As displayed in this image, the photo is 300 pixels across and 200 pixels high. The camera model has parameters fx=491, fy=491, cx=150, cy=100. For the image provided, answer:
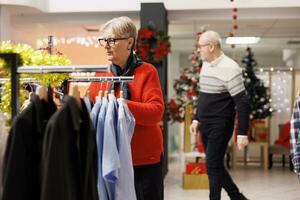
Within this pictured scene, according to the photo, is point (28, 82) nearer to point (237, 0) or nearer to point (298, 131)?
point (298, 131)

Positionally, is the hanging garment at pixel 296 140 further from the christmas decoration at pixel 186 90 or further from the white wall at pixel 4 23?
the white wall at pixel 4 23

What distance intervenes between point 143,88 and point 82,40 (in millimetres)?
7419

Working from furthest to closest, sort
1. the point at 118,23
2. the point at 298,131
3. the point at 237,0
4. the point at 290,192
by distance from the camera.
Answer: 1. the point at 237,0
2. the point at 290,192
3. the point at 298,131
4. the point at 118,23

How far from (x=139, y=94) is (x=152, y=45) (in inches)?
187

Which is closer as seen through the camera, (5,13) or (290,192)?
(290,192)

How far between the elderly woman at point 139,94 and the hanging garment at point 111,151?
0.35 meters

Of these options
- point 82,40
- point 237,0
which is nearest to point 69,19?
point 82,40

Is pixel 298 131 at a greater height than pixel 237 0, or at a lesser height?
lesser

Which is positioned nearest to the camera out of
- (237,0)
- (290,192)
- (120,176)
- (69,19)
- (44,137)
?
(44,137)

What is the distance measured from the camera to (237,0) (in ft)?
24.4

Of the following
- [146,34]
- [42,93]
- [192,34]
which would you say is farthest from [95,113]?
[192,34]

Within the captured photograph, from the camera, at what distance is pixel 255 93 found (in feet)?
30.1

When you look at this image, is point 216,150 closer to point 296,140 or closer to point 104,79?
point 296,140

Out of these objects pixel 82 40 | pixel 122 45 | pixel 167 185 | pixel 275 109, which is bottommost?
pixel 167 185
